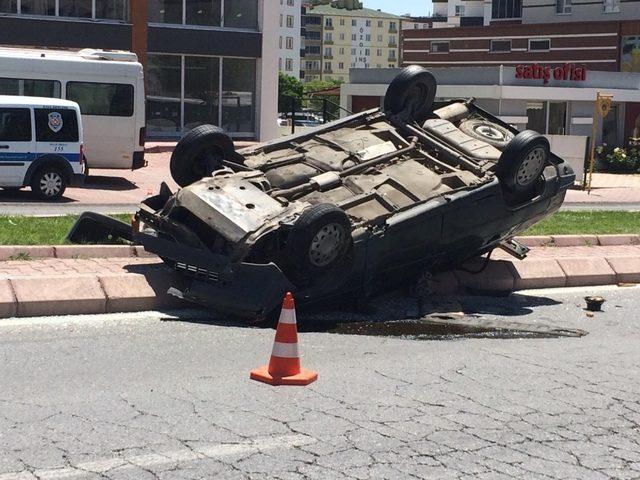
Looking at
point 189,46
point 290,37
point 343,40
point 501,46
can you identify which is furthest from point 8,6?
point 343,40

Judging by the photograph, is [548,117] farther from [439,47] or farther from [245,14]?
[439,47]

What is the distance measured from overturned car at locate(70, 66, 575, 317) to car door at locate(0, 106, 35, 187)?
8612 mm

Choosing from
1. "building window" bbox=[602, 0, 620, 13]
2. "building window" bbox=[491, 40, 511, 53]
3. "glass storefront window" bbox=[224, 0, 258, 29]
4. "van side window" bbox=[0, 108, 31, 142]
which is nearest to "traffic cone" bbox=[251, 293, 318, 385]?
"van side window" bbox=[0, 108, 31, 142]

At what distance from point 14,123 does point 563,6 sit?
45.6 meters

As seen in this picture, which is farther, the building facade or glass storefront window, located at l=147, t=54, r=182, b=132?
glass storefront window, located at l=147, t=54, r=182, b=132

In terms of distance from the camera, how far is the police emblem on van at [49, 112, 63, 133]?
1972cm

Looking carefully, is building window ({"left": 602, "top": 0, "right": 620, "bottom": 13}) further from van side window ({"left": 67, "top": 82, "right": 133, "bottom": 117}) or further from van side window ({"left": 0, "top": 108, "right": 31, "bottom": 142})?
van side window ({"left": 0, "top": 108, "right": 31, "bottom": 142})

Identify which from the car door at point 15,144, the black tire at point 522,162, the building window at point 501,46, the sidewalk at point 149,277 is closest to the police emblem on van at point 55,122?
the car door at point 15,144

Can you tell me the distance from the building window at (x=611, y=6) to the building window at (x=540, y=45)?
3.28 metres

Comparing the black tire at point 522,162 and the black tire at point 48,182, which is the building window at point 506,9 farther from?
the black tire at point 522,162

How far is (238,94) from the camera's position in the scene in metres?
35.6

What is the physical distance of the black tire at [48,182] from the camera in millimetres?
19859

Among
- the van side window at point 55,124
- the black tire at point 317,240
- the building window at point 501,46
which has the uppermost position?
the building window at point 501,46

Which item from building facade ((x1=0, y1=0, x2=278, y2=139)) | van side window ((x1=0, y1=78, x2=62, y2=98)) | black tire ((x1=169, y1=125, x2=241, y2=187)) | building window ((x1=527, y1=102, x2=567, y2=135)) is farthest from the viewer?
building window ((x1=527, y1=102, x2=567, y2=135))
